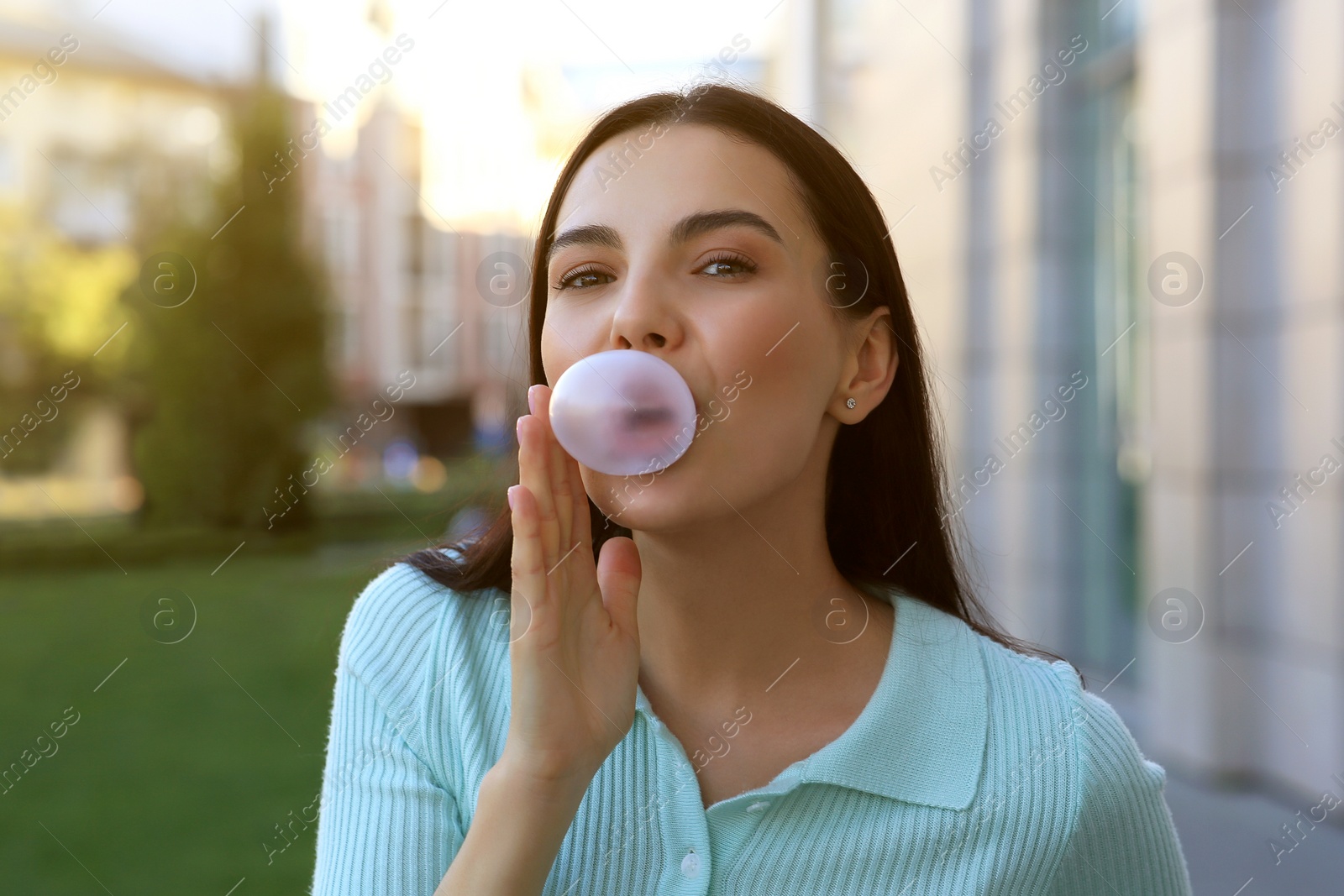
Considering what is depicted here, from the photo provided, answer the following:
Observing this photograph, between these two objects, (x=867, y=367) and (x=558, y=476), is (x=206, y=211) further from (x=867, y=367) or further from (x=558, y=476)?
(x=558, y=476)

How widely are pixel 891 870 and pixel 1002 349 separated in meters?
6.83

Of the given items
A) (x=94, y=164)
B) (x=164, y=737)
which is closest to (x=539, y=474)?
(x=164, y=737)

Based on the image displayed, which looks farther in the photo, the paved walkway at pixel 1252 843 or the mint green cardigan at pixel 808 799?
the paved walkway at pixel 1252 843

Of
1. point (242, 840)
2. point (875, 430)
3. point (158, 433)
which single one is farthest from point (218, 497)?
point (875, 430)

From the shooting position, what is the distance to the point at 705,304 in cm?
184

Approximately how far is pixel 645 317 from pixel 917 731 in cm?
82

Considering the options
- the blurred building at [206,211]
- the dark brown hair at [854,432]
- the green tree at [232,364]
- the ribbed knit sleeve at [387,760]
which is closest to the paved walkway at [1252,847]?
the dark brown hair at [854,432]

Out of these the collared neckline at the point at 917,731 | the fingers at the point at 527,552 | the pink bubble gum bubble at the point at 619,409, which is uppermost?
the pink bubble gum bubble at the point at 619,409

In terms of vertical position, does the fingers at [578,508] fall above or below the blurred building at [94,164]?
below

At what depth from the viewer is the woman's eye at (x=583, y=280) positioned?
1935 millimetres

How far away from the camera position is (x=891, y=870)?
6.09 feet

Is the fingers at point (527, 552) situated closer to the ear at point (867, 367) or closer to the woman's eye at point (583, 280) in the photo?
the woman's eye at point (583, 280)

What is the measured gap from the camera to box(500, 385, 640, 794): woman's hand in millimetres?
1688

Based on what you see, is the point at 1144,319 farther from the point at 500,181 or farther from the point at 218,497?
the point at 500,181
